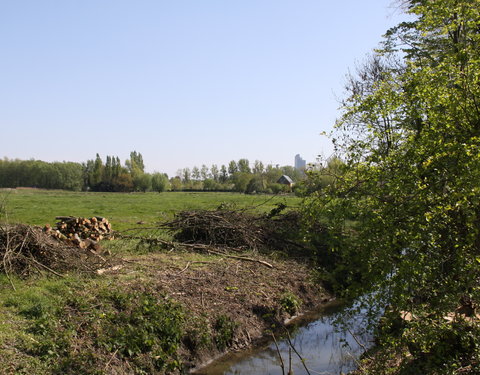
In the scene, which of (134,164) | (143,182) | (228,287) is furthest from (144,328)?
(134,164)

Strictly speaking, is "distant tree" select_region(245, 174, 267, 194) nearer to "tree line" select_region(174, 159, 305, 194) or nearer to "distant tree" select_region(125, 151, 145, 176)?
"tree line" select_region(174, 159, 305, 194)

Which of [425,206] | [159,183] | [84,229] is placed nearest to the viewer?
[425,206]

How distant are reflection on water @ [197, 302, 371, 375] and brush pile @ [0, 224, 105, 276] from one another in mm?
3815

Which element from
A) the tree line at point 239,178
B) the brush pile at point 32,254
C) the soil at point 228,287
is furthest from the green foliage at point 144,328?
the tree line at point 239,178

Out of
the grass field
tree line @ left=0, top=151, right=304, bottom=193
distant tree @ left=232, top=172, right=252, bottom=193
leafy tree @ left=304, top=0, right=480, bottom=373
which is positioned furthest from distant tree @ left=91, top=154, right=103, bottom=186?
leafy tree @ left=304, top=0, right=480, bottom=373

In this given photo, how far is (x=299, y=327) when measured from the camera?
11.3 m

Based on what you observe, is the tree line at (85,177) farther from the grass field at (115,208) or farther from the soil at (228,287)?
the soil at (228,287)

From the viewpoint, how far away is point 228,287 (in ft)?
37.8

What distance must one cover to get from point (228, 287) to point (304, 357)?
2.78m

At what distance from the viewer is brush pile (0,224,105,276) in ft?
31.7

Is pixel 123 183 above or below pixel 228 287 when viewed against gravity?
above

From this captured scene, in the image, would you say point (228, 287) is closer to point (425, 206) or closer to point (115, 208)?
point (425, 206)

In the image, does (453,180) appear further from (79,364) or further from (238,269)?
(238,269)

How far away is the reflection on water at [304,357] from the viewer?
29.0 ft
